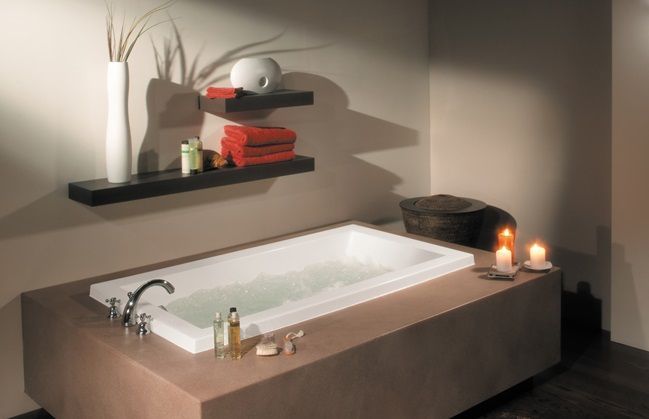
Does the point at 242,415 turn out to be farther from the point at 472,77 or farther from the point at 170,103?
the point at 472,77

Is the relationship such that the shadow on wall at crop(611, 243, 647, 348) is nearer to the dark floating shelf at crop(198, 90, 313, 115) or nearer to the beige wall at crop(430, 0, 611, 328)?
the beige wall at crop(430, 0, 611, 328)

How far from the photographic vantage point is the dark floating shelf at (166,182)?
325 cm

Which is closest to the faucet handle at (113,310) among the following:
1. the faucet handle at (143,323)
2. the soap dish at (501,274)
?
the faucet handle at (143,323)

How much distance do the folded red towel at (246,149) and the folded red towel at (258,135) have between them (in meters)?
0.02

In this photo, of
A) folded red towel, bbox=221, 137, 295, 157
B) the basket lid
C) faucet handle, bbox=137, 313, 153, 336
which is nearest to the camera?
faucet handle, bbox=137, 313, 153, 336

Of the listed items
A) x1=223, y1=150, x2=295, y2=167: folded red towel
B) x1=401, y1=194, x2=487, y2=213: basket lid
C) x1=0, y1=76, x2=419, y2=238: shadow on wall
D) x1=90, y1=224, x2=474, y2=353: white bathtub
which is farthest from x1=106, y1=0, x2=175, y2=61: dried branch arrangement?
x1=401, y1=194, x2=487, y2=213: basket lid

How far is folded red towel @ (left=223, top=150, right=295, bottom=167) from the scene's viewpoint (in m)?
3.70

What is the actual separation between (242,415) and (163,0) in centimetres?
190

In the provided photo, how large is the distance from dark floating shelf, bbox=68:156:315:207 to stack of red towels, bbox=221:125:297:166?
0.12 feet

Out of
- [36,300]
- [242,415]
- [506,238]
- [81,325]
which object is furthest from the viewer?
[506,238]

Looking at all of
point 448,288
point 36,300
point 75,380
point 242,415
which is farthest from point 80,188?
point 448,288

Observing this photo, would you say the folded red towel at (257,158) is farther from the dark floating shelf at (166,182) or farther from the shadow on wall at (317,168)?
the shadow on wall at (317,168)

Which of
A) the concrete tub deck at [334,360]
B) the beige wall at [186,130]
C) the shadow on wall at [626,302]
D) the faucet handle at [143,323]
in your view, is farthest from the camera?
the shadow on wall at [626,302]

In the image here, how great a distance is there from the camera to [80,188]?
3256 millimetres
